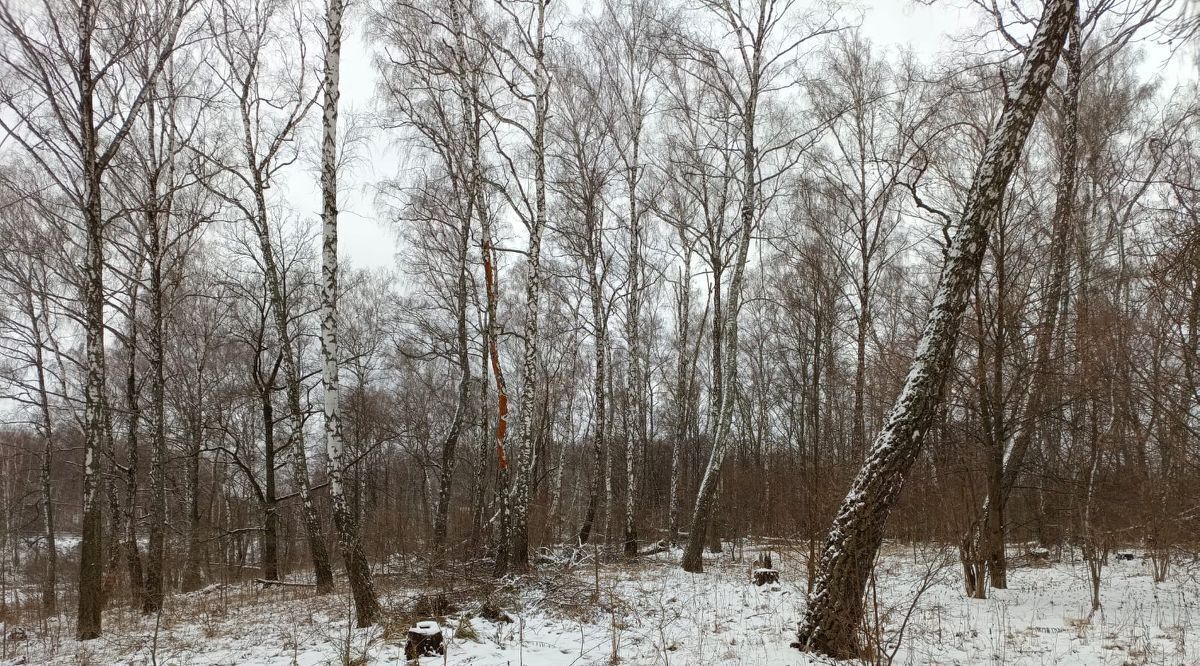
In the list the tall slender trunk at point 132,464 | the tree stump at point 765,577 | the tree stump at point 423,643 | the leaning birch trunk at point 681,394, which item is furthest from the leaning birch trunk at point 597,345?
the tall slender trunk at point 132,464

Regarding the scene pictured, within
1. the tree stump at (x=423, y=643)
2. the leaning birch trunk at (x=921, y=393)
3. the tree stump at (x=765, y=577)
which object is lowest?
the tree stump at (x=765, y=577)

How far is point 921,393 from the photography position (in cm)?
465

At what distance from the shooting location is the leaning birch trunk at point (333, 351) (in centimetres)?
636

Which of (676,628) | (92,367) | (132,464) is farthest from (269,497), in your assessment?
(676,628)

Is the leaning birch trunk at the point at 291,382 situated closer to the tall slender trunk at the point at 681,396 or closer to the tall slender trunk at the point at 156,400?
the tall slender trunk at the point at 156,400

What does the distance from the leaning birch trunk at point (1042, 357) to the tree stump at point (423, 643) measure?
21.8ft

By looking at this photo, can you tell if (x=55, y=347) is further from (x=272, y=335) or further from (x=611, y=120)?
(x=611, y=120)

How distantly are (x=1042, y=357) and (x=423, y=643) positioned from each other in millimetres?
8051

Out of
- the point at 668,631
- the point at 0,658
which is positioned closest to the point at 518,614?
the point at 668,631

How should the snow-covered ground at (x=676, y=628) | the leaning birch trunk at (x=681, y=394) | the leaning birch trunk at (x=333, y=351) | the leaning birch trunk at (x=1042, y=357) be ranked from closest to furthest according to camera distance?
the snow-covered ground at (x=676, y=628) < the leaning birch trunk at (x=333, y=351) < the leaning birch trunk at (x=1042, y=357) < the leaning birch trunk at (x=681, y=394)

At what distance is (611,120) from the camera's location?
11977 millimetres

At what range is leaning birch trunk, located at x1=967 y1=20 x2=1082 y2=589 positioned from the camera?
7.14 meters

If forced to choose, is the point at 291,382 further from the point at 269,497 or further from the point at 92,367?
the point at 92,367

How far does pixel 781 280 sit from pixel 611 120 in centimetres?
1053
